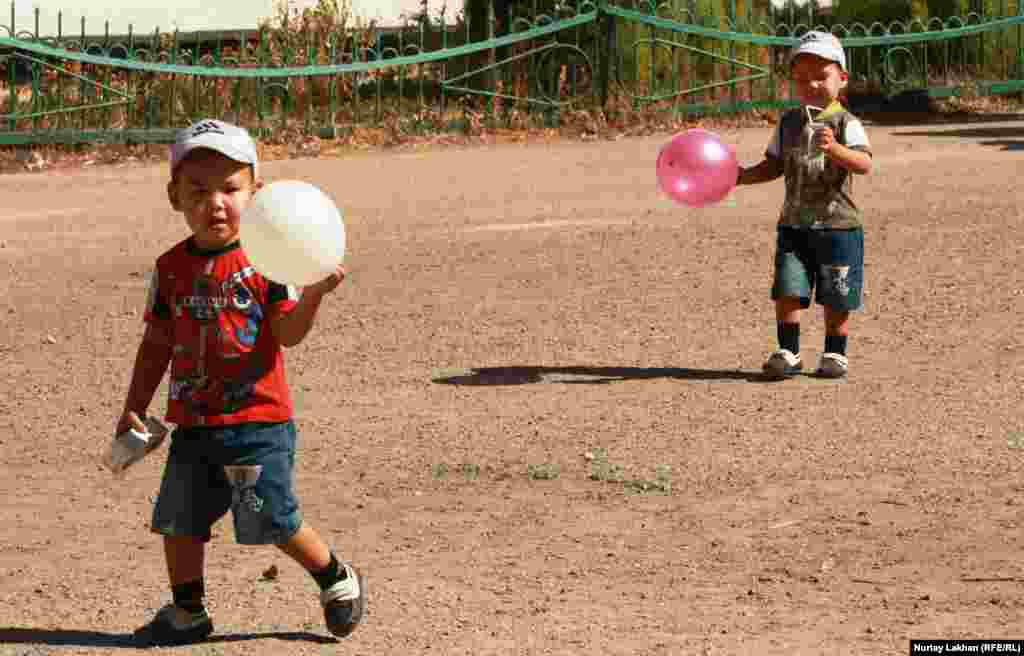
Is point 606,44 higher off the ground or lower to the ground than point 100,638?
higher

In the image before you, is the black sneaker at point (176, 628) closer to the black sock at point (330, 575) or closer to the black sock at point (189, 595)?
the black sock at point (189, 595)

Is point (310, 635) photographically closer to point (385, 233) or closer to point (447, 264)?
point (447, 264)

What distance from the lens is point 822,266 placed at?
8.64 meters

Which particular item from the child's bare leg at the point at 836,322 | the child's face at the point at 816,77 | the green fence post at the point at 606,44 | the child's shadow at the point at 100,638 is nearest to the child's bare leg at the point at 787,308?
the child's bare leg at the point at 836,322

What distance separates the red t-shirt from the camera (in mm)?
5105

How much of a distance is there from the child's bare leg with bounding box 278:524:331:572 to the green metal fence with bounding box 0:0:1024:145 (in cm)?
1239

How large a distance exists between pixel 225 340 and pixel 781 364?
390 cm

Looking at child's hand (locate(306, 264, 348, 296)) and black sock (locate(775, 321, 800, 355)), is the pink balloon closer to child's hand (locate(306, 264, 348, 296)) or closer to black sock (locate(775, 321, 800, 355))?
black sock (locate(775, 321, 800, 355))

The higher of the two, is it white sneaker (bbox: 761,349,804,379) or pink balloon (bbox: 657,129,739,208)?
pink balloon (bbox: 657,129,739,208)

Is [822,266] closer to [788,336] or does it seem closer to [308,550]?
[788,336]

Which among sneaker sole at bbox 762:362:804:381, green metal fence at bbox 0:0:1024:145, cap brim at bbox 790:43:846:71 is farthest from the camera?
green metal fence at bbox 0:0:1024:145

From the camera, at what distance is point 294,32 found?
18.9m

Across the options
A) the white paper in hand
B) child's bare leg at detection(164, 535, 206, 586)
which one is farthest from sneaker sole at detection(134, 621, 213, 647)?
the white paper in hand

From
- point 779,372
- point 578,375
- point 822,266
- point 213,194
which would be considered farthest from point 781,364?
point 213,194
